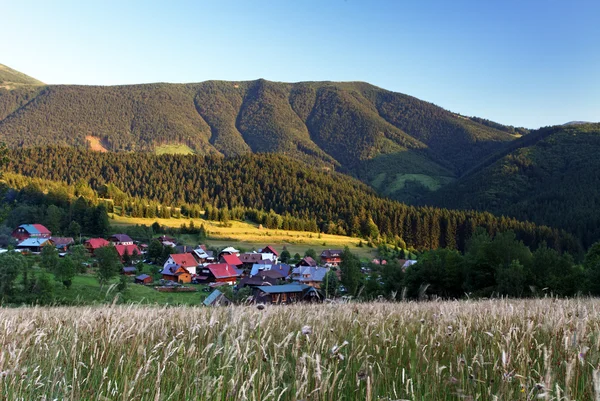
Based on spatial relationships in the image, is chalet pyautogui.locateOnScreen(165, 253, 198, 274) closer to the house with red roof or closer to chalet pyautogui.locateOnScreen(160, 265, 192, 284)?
chalet pyautogui.locateOnScreen(160, 265, 192, 284)

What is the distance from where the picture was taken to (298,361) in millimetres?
2379

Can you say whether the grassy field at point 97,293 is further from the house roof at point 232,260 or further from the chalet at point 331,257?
the chalet at point 331,257

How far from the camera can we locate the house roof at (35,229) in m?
90.8

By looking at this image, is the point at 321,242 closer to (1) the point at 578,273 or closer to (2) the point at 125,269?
(2) the point at 125,269

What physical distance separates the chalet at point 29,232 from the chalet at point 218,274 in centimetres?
4439

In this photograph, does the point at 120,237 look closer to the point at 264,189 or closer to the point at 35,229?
the point at 35,229

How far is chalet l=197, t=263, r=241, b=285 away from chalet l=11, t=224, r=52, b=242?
4439 centimetres

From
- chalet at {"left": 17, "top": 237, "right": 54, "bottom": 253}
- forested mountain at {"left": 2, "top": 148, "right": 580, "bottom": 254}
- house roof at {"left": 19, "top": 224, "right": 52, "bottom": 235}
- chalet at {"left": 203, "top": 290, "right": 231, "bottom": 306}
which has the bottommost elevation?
chalet at {"left": 17, "top": 237, "right": 54, "bottom": 253}

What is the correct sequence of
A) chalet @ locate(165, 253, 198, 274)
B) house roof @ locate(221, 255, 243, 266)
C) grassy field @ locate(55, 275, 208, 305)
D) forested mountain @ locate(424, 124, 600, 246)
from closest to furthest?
grassy field @ locate(55, 275, 208, 305) < chalet @ locate(165, 253, 198, 274) < house roof @ locate(221, 255, 243, 266) < forested mountain @ locate(424, 124, 600, 246)

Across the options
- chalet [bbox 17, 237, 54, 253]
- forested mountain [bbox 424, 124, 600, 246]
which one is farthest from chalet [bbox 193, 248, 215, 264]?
forested mountain [bbox 424, 124, 600, 246]

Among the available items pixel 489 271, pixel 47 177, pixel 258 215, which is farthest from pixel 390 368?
pixel 47 177

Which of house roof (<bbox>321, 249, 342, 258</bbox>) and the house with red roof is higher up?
house roof (<bbox>321, 249, 342, 258</bbox>)

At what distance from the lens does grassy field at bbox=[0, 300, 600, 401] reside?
7.52ft

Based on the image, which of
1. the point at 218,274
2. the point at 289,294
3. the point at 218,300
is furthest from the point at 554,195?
the point at 218,300
